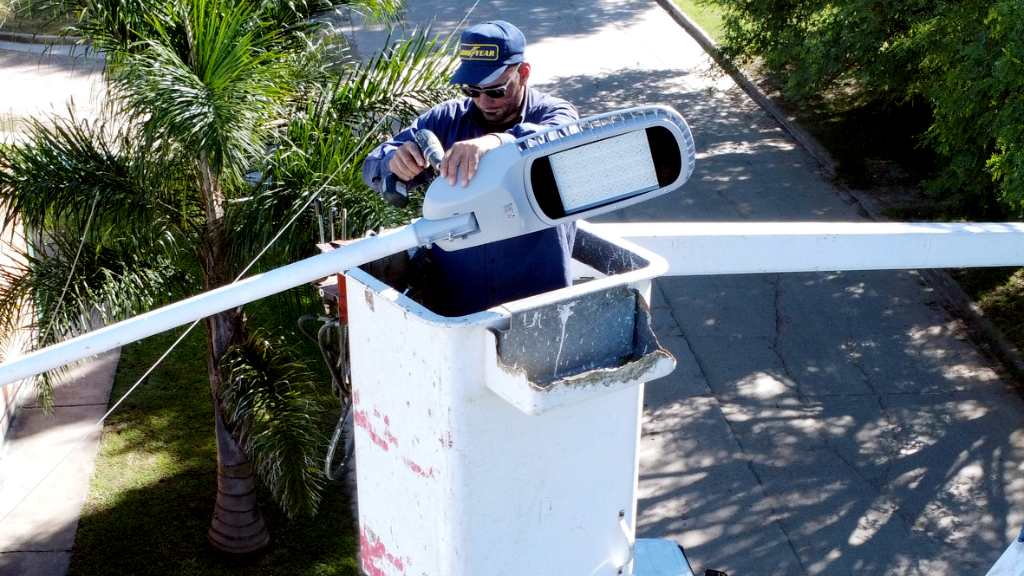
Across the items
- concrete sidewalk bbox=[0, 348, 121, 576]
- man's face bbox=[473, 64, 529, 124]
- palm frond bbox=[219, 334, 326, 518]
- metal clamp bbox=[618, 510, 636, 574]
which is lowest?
concrete sidewalk bbox=[0, 348, 121, 576]

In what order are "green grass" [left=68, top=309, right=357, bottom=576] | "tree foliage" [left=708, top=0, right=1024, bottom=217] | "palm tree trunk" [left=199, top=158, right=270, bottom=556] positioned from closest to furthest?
"palm tree trunk" [left=199, top=158, right=270, bottom=556], "green grass" [left=68, top=309, right=357, bottom=576], "tree foliage" [left=708, top=0, right=1024, bottom=217]

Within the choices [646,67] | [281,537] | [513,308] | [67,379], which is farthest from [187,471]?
[646,67]

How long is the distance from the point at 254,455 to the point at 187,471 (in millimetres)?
1710

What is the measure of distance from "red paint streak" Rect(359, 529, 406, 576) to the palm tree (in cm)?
198

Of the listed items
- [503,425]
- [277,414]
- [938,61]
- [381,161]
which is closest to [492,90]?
[381,161]

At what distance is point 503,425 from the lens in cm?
175

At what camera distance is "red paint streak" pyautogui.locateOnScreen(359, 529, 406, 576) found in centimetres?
202

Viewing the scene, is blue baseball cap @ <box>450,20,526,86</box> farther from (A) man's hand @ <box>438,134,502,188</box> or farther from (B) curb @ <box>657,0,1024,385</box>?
(B) curb @ <box>657,0,1024,385</box>

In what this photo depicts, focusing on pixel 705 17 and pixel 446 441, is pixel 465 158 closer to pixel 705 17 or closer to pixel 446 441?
pixel 446 441

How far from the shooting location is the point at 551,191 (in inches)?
69.9

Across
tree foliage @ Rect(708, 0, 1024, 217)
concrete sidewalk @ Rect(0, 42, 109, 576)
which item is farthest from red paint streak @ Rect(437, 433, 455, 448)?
tree foliage @ Rect(708, 0, 1024, 217)

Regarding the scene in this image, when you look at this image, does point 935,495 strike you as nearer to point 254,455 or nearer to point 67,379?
point 254,455

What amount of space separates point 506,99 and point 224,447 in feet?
10.9

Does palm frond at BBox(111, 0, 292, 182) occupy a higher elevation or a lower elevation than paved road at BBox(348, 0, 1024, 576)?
higher
